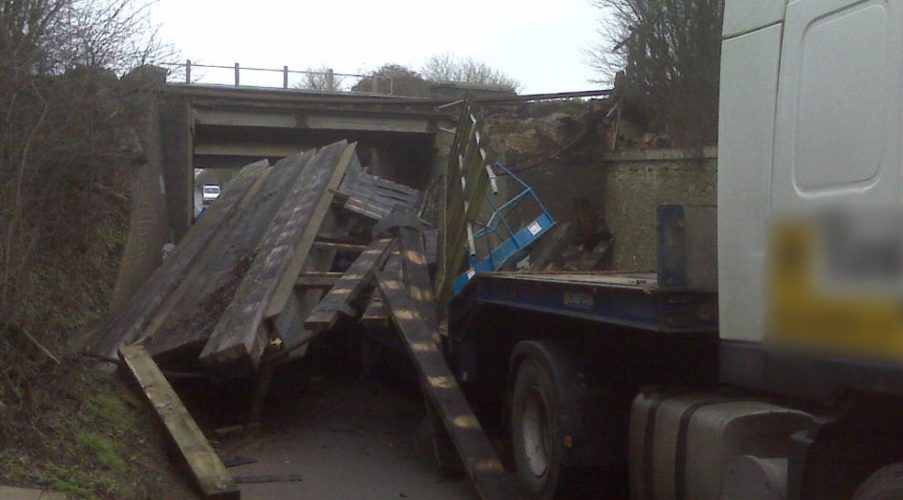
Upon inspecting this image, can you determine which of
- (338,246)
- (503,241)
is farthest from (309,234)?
(503,241)

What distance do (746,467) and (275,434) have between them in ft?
19.5

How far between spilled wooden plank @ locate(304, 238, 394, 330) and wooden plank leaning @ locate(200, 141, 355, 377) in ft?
1.57

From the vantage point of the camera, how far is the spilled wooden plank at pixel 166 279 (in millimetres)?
9797

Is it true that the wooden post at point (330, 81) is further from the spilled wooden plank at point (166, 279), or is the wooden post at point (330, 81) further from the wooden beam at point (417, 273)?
the wooden beam at point (417, 273)

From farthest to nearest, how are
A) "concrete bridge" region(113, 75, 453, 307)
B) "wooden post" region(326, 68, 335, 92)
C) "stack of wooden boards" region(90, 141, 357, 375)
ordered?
"wooden post" region(326, 68, 335, 92) → "concrete bridge" region(113, 75, 453, 307) → "stack of wooden boards" region(90, 141, 357, 375)

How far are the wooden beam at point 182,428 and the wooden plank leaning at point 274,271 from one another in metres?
0.51

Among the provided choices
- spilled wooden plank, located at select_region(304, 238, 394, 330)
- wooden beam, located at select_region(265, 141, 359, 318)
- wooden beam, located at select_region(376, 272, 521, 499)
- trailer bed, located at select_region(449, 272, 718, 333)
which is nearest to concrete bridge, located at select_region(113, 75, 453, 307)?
wooden beam, located at select_region(265, 141, 359, 318)

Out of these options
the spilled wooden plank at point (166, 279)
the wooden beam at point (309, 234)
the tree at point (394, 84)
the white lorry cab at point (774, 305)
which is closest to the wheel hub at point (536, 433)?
the white lorry cab at point (774, 305)

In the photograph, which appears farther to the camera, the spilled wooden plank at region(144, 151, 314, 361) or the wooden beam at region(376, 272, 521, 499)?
the spilled wooden plank at region(144, 151, 314, 361)

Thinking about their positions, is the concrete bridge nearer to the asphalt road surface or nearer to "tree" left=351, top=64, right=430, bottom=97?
the asphalt road surface

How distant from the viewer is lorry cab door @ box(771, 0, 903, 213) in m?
3.52

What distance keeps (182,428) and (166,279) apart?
4.19 m

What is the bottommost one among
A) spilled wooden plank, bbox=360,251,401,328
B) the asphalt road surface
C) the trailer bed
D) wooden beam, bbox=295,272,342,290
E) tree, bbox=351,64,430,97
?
the asphalt road surface

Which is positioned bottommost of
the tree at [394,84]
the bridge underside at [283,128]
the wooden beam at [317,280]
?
the wooden beam at [317,280]
